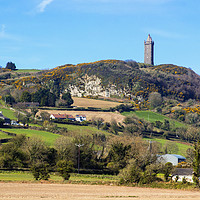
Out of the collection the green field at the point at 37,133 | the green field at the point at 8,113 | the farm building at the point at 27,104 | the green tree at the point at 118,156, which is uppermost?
the farm building at the point at 27,104

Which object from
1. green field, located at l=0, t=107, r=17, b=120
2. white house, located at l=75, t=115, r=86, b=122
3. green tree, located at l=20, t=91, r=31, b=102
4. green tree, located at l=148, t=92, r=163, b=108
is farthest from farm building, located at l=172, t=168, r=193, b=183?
green tree, located at l=148, t=92, r=163, b=108

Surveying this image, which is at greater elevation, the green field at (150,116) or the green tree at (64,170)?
the green field at (150,116)

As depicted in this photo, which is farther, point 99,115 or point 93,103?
point 93,103

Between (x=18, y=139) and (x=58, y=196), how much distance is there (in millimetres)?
45742

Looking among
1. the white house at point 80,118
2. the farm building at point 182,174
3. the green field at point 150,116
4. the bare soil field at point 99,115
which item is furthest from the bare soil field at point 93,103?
the farm building at point 182,174

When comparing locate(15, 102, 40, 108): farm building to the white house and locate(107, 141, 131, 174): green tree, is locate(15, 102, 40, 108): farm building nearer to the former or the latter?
the white house

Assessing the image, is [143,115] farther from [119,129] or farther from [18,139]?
[18,139]

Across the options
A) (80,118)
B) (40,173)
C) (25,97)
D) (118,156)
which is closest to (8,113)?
(80,118)

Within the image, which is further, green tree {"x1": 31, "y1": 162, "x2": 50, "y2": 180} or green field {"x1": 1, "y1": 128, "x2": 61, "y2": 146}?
green field {"x1": 1, "y1": 128, "x2": 61, "y2": 146}

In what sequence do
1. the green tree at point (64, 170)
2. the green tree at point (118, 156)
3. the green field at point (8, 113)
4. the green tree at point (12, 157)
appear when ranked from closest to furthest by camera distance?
the green tree at point (64, 170) < the green tree at point (12, 157) < the green tree at point (118, 156) < the green field at point (8, 113)

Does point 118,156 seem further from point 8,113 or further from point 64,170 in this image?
point 8,113

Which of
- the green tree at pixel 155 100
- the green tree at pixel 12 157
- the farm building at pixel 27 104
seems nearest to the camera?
the green tree at pixel 12 157

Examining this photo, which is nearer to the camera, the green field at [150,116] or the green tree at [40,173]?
the green tree at [40,173]

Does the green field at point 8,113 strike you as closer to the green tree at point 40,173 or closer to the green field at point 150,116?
the green field at point 150,116
